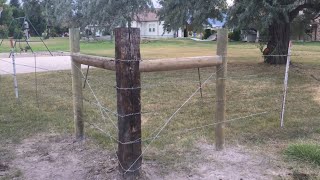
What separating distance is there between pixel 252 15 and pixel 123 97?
8.50m

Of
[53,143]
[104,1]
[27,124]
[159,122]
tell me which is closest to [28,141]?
[53,143]

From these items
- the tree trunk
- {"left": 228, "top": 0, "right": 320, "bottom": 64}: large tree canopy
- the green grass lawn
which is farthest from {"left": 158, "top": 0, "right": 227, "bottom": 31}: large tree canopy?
the tree trunk

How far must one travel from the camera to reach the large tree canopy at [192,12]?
11922 millimetres

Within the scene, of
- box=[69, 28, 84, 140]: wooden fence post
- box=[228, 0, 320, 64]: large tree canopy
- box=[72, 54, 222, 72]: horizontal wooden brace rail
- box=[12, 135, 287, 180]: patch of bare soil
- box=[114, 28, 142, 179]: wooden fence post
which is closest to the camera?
box=[114, 28, 142, 179]: wooden fence post

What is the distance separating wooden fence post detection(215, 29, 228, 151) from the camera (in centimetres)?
447

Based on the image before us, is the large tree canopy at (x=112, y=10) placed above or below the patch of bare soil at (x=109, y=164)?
above

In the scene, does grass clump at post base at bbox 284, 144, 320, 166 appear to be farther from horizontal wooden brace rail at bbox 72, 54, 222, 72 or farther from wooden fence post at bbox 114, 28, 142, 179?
wooden fence post at bbox 114, 28, 142, 179

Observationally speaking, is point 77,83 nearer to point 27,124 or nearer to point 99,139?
point 99,139

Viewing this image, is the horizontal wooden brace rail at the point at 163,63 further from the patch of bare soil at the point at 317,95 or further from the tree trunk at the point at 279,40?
the tree trunk at the point at 279,40

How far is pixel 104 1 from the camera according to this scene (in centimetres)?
1245

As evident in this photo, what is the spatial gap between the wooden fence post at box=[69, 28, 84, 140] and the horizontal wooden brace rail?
236 millimetres

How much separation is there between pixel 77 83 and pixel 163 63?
59.3 inches

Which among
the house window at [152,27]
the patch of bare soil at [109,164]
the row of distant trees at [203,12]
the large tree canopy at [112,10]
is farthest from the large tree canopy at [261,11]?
the house window at [152,27]

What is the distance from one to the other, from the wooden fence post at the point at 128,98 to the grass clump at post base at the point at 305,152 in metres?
1.90
